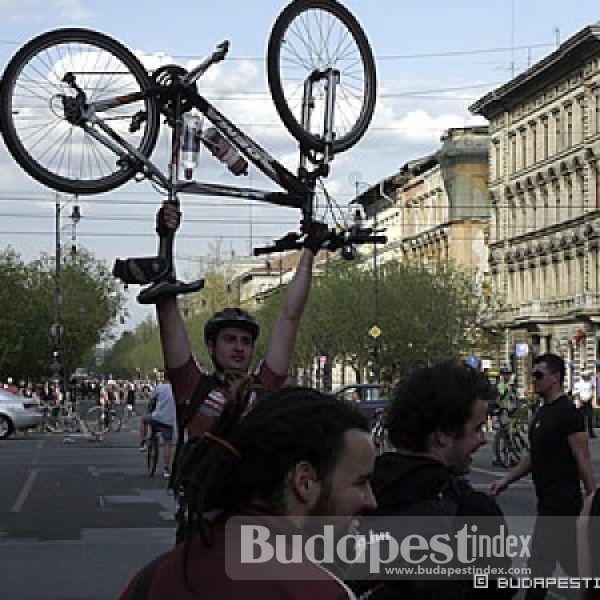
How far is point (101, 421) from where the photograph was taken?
174ft

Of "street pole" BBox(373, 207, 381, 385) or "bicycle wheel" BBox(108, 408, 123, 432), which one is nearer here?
"bicycle wheel" BBox(108, 408, 123, 432)

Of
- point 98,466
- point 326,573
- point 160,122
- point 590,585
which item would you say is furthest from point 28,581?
point 98,466

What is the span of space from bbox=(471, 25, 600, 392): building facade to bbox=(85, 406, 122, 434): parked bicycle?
2285 centimetres

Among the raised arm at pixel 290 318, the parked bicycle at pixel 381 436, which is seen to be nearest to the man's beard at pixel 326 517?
the parked bicycle at pixel 381 436

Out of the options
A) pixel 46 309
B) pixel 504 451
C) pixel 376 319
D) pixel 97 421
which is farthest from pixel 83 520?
pixel 46 309

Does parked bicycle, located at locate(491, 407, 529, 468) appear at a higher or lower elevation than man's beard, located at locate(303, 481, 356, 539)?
lower

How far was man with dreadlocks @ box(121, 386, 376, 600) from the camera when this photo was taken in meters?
3.04

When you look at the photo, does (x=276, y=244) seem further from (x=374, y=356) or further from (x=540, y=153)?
(x=540, y=153)

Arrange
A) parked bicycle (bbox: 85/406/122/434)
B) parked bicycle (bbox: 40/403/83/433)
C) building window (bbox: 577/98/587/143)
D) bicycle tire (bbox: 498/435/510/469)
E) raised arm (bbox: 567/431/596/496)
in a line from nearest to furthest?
raised arm (bbox: 567/431/596/496) → bicycle tire (bbox: 498/435/510/469) → parked bicycle (bbox: 85/406/122/434) → parked bicycle (bbox: 40/403/83/433) → building window (bbox: 577/98/587/143)

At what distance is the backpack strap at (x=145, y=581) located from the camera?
10.2 feet

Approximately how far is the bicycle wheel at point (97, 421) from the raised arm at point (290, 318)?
4255cm

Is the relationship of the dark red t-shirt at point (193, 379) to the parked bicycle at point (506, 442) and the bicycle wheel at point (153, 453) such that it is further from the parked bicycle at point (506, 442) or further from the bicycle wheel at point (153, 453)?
the parked bicycle at point (506, 442)

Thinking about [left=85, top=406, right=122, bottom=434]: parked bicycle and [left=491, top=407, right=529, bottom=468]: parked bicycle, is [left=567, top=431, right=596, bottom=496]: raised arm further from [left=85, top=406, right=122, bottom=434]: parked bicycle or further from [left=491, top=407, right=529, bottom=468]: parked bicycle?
[left=85, top=406, right=122, bottom=434]: parked bicycle

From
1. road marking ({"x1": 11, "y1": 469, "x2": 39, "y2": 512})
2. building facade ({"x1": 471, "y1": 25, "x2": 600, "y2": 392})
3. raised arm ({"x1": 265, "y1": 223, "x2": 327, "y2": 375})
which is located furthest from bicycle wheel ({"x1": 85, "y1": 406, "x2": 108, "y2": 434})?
raised arm ({"x1": 265, "y1": 223, "x2": 327, "y2": 375})
